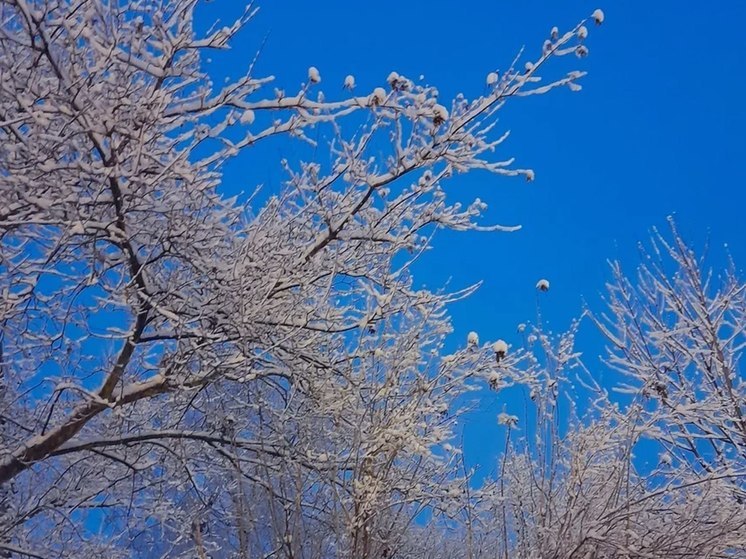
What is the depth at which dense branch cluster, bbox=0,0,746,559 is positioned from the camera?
161 inches

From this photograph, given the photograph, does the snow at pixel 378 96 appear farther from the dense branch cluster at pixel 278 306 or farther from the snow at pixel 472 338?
the snow at pixel 472 338

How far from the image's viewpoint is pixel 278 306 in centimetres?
525

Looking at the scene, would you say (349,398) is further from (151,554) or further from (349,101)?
(151,554)

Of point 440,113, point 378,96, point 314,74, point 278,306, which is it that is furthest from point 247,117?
point 278,306

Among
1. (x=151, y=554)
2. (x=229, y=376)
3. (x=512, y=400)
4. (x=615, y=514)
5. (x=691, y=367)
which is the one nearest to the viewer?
(x=615, y=514)

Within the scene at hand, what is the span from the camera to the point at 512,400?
6184 millimetres

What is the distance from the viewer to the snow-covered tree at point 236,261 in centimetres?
405

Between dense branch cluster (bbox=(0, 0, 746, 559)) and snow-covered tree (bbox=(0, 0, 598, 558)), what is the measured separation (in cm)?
2

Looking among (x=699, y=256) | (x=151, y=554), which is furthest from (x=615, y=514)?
(x=151, y=554)

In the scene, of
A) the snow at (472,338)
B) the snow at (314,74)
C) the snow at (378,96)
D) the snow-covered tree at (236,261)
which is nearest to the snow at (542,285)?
the snow-covered tree at (236,261)

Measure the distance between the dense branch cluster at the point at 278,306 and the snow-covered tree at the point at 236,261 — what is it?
25 millimetres

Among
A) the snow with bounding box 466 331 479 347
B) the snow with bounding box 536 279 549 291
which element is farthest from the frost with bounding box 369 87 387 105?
the snow with bounding box 466 331 479 347

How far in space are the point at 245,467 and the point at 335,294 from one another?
1.72 m

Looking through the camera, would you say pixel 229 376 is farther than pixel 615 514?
Yes
